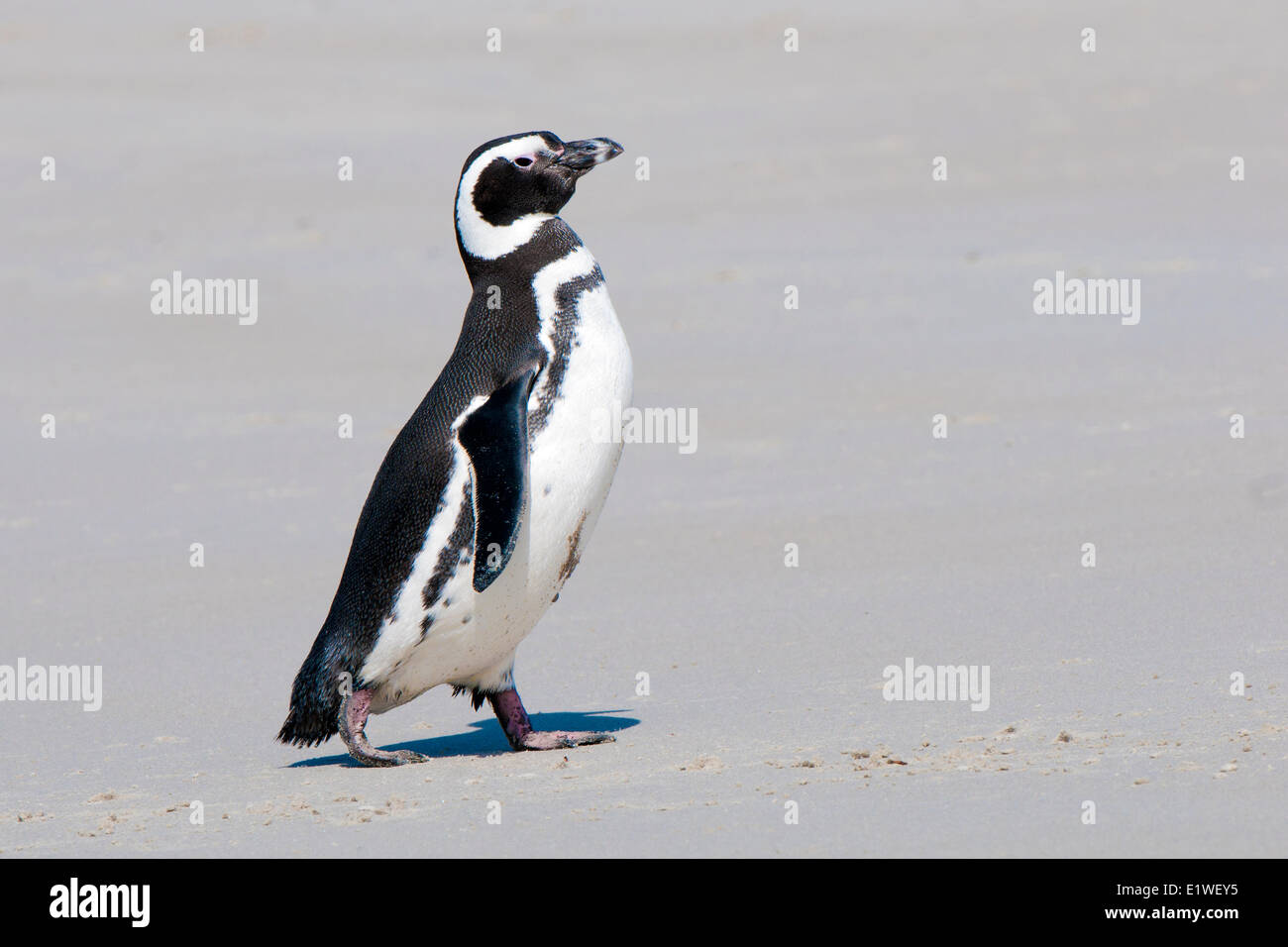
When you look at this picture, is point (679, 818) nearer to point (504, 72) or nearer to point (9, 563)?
point (9, 563)

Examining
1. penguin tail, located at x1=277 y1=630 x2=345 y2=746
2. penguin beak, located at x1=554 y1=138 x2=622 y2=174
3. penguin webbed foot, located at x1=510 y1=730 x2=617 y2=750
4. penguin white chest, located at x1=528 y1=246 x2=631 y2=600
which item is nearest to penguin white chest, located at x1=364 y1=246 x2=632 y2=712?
penguin white chest, located at x1=528 y1=246 x2=631 y2=600

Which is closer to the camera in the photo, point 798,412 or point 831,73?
point 798,412

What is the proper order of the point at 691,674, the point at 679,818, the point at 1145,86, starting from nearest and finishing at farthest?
the point at 679,818, the point at 691,674, the point at 1145,86

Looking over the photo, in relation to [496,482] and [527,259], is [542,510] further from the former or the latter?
[527,259]

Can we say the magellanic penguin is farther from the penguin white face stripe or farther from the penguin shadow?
the penguin shadow

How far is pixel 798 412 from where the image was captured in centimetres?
917

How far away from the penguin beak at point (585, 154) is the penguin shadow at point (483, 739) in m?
1.45

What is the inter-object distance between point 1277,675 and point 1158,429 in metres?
3.64

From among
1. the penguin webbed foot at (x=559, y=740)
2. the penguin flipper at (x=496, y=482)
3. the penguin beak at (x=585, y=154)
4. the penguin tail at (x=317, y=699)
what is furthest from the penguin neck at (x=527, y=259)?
the penguin webbed foot at (x=559, y=740)

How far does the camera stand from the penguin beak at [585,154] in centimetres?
494

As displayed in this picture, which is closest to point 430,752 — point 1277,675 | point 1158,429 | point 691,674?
point 691,674

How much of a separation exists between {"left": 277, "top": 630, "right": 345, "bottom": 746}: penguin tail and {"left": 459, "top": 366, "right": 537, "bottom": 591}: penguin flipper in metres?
0.53

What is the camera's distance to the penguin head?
4875mm

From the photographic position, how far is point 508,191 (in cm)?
488
